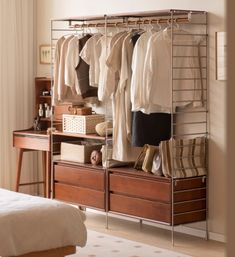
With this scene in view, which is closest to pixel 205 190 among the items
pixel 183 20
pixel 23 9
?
pixel 183 20

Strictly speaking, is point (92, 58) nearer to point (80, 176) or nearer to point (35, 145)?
point (80, 176)

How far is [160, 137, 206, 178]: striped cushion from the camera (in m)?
4.68

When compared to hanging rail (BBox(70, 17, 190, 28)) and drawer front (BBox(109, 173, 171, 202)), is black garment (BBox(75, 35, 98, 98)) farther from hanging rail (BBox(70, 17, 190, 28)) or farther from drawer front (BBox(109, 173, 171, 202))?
drawer front (BBox(109, 173, 171, 202))

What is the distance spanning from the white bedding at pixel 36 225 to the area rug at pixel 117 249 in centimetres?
56

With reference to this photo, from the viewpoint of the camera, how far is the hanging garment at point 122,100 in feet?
16.4

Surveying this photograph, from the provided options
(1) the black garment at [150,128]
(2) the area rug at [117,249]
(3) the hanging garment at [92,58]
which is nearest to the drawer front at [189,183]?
(1) the black garment at [150,128]

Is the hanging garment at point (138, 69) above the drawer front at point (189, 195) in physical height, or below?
above

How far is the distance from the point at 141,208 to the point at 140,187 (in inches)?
7.1

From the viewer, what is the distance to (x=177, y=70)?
4.77m

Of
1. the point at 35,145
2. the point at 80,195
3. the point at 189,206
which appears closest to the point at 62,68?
the point at 35,145

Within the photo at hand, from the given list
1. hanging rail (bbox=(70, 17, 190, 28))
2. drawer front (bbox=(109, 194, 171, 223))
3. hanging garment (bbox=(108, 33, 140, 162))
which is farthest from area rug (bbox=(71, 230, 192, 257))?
hanging rail (bbox=(70, 17, 190, 28))

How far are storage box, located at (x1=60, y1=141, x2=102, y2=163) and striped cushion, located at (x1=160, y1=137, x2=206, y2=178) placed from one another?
1069 millimetres

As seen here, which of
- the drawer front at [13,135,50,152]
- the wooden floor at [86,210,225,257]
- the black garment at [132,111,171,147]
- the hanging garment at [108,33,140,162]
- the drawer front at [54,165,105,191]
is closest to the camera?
the wooden floor at [86,210,225,257]

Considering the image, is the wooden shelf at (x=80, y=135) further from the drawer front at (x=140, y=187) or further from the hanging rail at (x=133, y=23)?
the hanging rail at (x=133, y=23)
